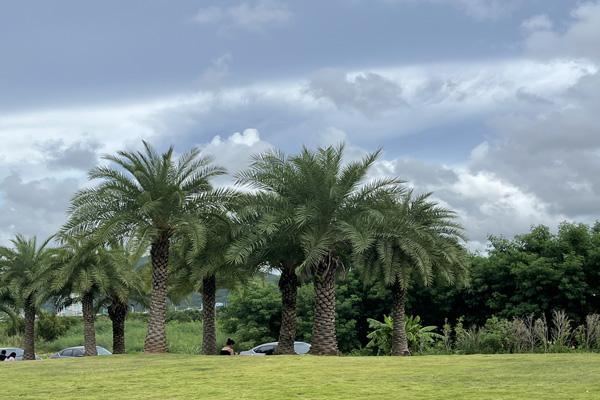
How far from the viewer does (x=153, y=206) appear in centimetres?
2953

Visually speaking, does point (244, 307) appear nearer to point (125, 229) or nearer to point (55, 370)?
point (125, 229)

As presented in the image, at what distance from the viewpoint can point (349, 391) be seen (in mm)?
15219

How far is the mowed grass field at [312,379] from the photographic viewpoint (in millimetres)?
14758

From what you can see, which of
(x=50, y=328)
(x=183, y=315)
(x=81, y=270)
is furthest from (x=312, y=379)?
(x=183, y=315)

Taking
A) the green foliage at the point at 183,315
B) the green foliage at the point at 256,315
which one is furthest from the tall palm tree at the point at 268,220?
the green foliage at the point at 183,315

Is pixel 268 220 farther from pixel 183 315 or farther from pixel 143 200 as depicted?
pixel 183 315

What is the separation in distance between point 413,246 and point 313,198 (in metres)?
5.13

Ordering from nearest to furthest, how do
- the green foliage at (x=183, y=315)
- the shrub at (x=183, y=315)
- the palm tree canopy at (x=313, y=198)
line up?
the palm tree canopy at (x=313, y=198) → the green foliage at (x=183, y=315) → the shrub at (x=183, y=315)

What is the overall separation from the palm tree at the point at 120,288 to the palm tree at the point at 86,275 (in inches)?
19.2

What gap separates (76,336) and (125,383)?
2439 inches

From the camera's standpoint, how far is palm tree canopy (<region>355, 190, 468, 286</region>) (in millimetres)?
32250

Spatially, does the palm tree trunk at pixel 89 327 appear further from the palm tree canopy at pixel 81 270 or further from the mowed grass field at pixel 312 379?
the mowed grass field at pixel 312 379

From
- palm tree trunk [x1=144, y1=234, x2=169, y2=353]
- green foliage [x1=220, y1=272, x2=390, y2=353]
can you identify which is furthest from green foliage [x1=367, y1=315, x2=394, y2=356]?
palm tree trunk [x1=144, y1=234, x2=169, y2=353]

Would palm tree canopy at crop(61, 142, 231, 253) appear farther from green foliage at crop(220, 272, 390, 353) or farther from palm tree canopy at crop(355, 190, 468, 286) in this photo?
green foliage at crop(220, 272, 390, 353)
